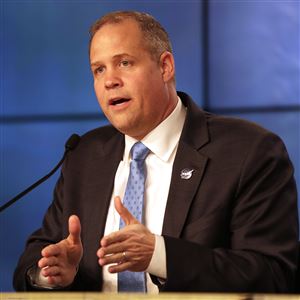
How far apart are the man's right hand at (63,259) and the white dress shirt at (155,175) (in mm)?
171

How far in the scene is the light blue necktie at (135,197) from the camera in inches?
79.5

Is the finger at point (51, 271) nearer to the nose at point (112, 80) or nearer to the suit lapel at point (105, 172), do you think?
the suit lapel at point (105, 172)

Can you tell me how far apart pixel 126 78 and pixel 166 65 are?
0.62 ft

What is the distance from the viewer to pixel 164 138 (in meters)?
2.16

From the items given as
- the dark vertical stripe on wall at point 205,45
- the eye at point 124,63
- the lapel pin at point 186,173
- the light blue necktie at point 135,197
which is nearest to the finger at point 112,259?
the light blue necktie at point 135,197

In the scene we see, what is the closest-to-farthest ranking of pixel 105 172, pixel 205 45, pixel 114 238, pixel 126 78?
pixel 114 238 < pixel 126 78 < pixel 105 172 < pixel 205 45

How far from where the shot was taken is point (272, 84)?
2.88 m

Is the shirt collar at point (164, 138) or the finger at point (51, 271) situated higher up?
the shirt collar at point (164, 138)

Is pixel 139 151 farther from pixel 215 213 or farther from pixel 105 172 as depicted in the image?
pixel 215 213

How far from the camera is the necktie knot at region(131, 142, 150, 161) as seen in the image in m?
2.15

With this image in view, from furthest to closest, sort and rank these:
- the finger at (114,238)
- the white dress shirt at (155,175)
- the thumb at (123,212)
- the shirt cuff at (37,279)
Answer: the white dress shirt at (155,175)
the shirt cuff at (37,279)
the thumb at (123,212)
the finger at (114,238)

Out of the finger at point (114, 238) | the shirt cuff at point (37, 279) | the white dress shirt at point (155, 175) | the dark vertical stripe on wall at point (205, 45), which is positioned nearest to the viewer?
the finger at point (114, 238)

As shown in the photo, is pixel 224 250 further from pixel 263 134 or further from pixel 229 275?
pixel 263 134

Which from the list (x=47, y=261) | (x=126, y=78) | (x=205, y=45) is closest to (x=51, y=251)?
(x=47, y=261)
